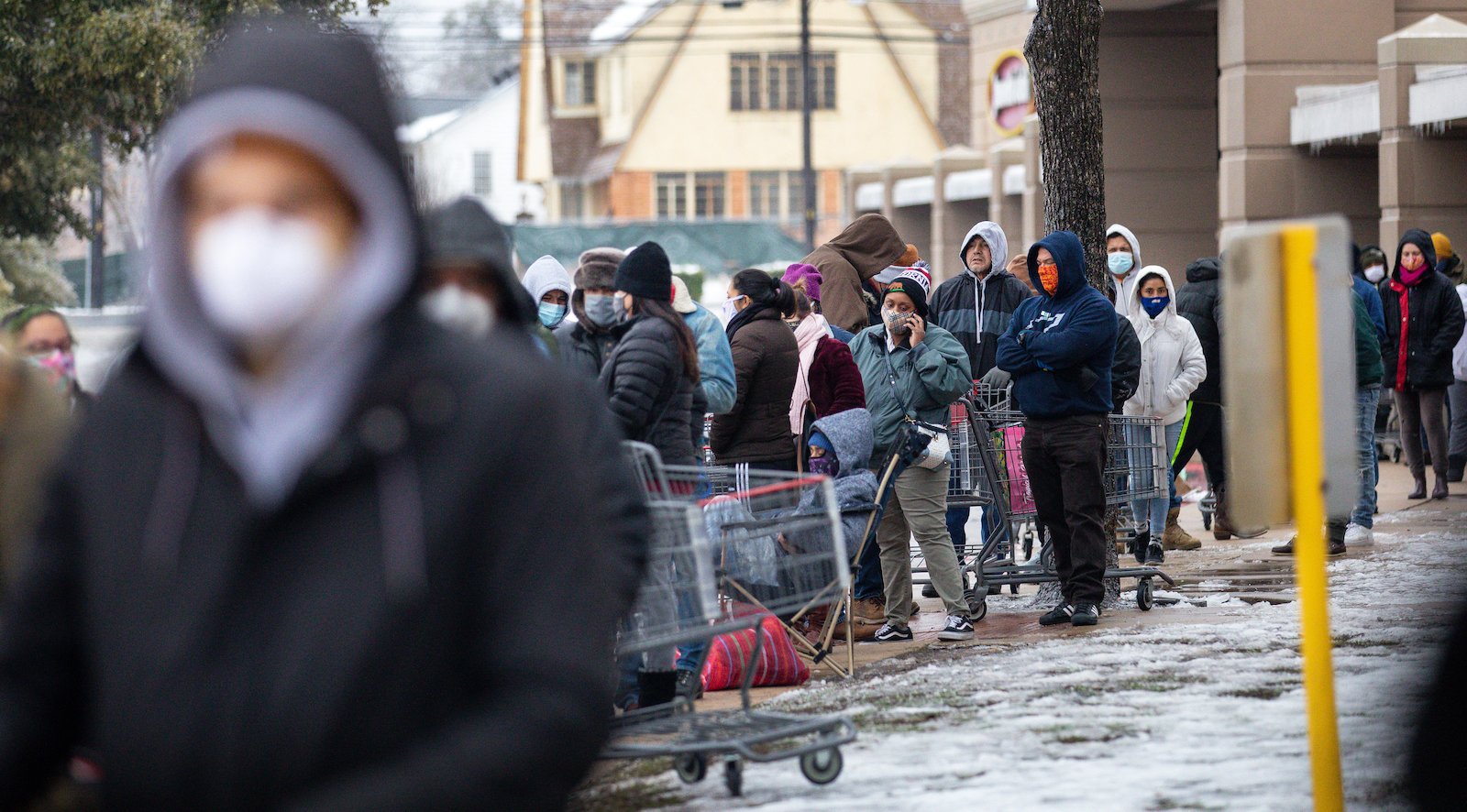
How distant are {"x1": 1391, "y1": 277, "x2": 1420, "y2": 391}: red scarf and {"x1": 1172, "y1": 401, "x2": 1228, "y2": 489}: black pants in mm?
2393

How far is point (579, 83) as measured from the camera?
67.8 m

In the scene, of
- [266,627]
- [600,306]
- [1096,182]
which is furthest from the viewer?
Result: [1096,182]

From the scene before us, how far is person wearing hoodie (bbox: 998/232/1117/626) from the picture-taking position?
851 centimetres

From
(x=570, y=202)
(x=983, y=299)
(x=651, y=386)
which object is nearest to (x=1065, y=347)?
(x=983, y=299)

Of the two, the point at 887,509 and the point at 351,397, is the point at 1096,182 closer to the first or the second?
the point at 887,509

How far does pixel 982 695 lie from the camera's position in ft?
23.1

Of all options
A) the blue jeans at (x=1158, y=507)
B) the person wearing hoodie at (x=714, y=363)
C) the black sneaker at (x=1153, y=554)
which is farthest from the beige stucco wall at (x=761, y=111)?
the person wearing hoodie at (x=714, y=363)

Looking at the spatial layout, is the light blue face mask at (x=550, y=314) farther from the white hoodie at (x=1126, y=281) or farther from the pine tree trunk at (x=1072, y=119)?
the white hoodie at (x=1126, y=281)

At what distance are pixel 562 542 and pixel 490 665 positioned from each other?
155 millimetres

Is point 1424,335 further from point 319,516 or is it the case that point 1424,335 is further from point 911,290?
point 319,516

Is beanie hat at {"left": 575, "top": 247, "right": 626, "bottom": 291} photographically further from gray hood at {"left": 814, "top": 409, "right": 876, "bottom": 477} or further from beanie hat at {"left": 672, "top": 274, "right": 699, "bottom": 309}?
gray hood at {"left": 814, "top": 409, "right": 876, "bottom": 477}

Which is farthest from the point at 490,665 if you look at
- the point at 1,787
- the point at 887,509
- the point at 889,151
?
the point at 889,151

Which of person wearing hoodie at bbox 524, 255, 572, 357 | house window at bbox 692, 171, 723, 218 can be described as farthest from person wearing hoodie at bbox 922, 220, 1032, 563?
house window at bbox 692, 171, 723, 218

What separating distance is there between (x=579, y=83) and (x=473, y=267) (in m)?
65.0
